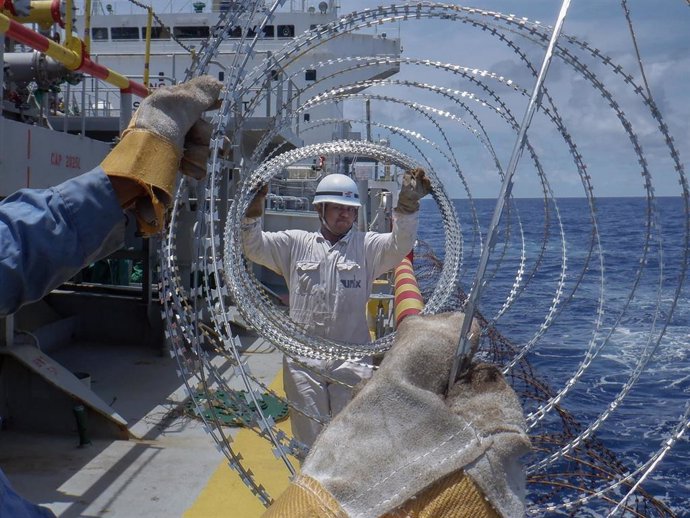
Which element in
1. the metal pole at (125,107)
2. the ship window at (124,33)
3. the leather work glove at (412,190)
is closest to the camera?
the leather work glove at (412,190)

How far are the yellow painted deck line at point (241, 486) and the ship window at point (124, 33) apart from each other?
63.4 feet


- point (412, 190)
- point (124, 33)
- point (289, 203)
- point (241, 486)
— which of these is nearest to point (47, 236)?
point (412, 190)

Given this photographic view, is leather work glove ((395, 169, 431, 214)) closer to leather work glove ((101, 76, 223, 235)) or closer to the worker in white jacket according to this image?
the worker in white jacket

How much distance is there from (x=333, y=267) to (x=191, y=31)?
19139 mm

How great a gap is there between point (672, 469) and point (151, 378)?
625 centimetres

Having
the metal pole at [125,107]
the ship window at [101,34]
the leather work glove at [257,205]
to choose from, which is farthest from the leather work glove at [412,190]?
the ship window at [101,34]

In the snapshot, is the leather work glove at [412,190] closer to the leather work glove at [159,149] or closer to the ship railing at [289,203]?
the leather work glove at [159,149]

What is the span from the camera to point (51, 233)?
1712mm

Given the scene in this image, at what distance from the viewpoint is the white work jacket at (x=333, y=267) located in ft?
14.5

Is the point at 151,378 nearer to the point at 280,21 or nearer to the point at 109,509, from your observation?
the point at 109,509

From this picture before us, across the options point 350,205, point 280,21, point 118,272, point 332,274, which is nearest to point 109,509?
point 332,274

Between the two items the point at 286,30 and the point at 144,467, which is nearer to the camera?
the point at 144,467

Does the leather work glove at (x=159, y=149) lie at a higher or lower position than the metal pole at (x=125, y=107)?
lower

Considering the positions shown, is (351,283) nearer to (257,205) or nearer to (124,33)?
(257,205)
